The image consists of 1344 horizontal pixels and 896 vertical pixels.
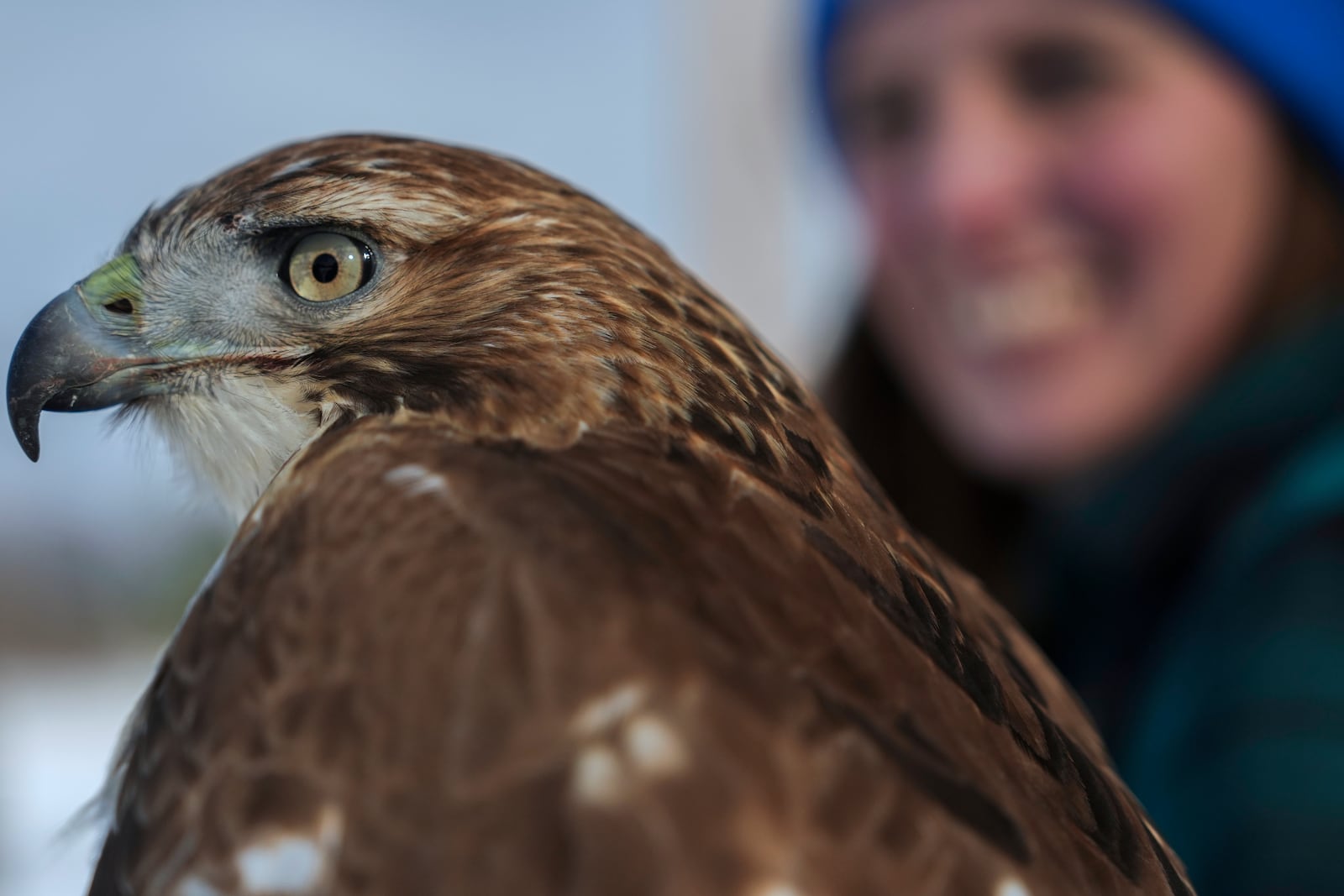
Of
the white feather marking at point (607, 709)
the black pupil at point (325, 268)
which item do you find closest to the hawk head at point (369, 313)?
the black pupil at point (325, 268)

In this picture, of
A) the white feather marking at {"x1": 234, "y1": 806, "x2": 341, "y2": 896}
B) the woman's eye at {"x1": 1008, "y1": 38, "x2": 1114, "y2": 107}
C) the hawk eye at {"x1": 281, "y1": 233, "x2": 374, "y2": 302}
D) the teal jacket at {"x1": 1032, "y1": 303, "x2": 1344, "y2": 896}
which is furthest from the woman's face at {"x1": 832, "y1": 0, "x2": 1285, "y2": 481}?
the white feather marking at {"x1": 234, "y1": 806, "x2": 341, "y2": 896}

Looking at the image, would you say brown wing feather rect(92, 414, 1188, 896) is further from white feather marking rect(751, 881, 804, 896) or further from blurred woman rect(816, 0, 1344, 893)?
blurred woman rect(816, 0, 1344, 893)

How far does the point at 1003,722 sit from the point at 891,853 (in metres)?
0.26

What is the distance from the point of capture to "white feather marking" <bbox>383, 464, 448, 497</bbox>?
0.89m

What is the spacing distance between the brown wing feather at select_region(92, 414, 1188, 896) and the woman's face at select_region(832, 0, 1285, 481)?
186 centimetres

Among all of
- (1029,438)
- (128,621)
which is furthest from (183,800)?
(128,621)

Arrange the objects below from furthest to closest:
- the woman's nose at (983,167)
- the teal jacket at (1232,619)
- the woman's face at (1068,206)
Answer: the woman's nose at (983,167) < the woman's face at (1068,206) < the teal jacket at (1232,619)

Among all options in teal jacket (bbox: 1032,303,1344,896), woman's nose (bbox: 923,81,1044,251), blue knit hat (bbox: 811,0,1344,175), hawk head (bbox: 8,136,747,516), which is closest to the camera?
hawk head (bbox: 8,136,747,516)

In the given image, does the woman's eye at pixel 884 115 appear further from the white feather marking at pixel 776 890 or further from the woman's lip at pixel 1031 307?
the white feather marking at pixel 776 890

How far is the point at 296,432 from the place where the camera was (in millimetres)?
1168

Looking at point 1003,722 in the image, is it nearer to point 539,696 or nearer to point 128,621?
point 539,696

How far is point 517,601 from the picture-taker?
810 mm

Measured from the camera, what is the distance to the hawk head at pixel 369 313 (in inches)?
43.8

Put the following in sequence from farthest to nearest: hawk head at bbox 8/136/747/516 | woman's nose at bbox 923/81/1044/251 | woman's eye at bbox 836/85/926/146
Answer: woman's eye at bbox 836/85/926/146 → woman's nose at bbox 923/81/1044/251 → hawk head at bbox 8/136/747/516
